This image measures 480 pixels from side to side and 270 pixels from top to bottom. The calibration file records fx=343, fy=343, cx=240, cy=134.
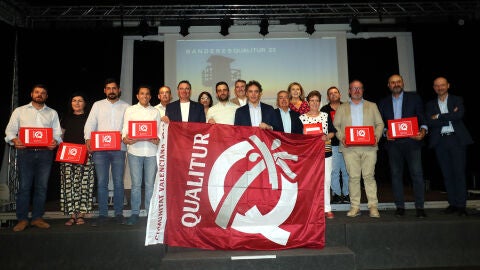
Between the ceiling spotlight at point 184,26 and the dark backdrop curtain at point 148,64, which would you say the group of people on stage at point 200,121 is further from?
the dark backdrop curtain at point 148,64

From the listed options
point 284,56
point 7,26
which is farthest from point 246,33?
point 7,26

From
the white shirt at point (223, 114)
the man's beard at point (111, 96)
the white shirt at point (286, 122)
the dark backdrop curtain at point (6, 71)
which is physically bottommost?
the white shirt at point (286, 122)

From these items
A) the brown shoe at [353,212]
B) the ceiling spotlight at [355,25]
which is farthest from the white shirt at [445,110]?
the ceiling spotlight at [355,25]

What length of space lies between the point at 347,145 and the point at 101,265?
2.89m

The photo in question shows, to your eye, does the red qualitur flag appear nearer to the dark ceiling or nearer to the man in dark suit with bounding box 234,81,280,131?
the man in dark suit with bounding box 234,81,280,131

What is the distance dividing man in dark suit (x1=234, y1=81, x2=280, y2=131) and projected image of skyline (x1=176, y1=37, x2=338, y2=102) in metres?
2.72

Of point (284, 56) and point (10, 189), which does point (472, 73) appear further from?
point (10, 189)

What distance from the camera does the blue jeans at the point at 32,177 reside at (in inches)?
147

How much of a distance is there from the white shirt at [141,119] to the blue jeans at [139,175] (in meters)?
0.06

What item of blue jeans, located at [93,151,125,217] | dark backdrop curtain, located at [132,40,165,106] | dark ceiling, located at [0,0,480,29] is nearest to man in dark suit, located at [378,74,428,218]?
dark ceiling, located at [0,0,480,29]

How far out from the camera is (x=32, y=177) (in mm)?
3795

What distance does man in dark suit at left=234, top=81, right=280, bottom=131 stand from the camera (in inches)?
148

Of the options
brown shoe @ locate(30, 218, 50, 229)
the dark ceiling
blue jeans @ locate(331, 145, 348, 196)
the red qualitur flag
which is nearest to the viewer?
the red qualitur flag

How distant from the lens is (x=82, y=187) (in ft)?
12.9
